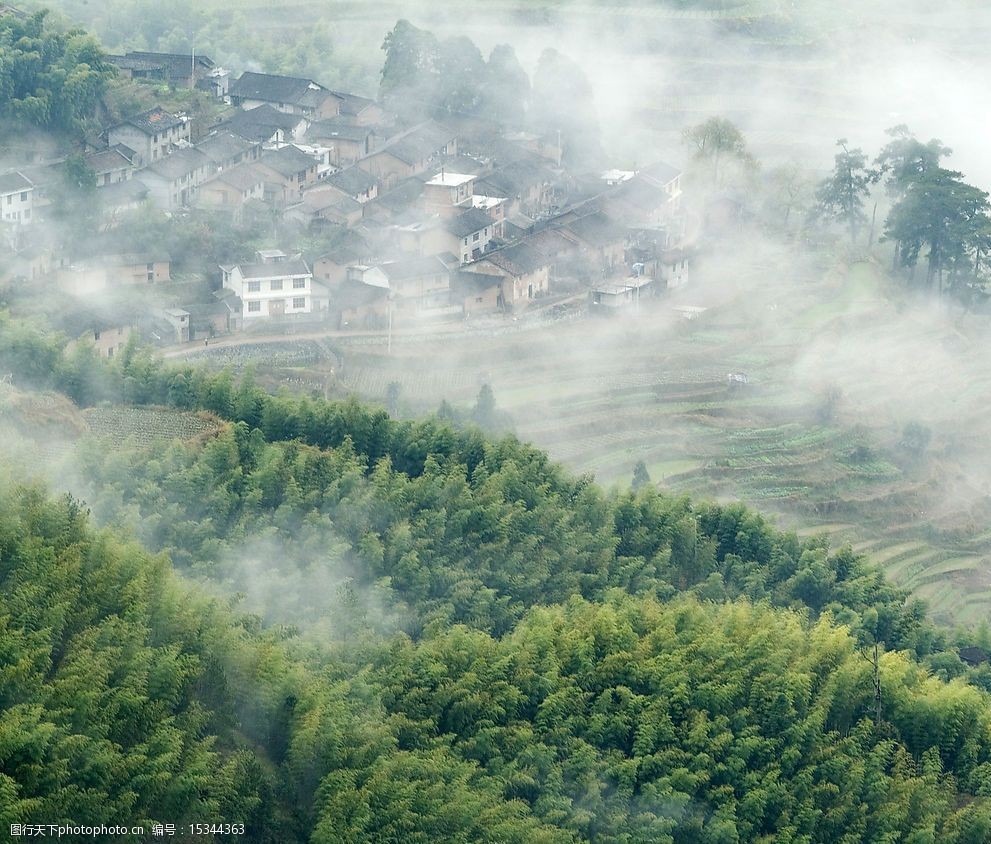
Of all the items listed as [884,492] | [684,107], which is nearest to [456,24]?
[684,107]

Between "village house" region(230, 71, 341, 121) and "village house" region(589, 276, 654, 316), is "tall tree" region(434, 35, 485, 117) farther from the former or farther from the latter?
"village house" region(589, 276, 654, 316)

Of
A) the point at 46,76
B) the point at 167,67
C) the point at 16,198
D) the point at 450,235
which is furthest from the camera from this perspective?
the point at 167,67

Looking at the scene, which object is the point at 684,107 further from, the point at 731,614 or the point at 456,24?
the point at 731,614

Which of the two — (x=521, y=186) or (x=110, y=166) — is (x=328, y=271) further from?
(x=521, y=186)

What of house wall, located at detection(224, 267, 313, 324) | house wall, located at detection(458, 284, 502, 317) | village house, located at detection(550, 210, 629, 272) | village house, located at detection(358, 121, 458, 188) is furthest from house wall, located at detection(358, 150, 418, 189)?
house wall, located at detection(224, 267, 313, 324)

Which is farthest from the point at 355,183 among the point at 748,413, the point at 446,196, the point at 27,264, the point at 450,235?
the point at 748,413
